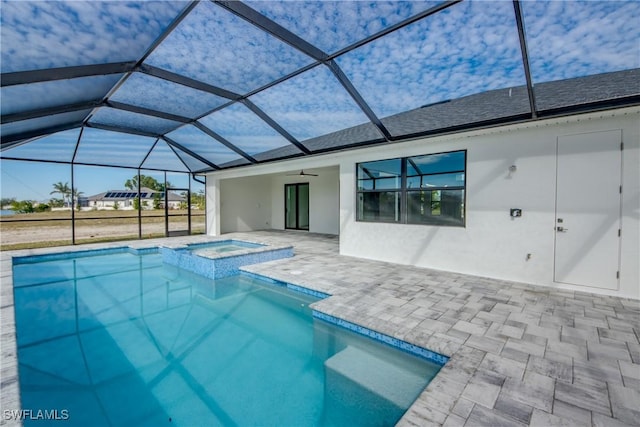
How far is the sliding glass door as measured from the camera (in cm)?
1343

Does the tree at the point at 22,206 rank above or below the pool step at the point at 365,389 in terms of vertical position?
above

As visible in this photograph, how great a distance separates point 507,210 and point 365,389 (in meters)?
4.20

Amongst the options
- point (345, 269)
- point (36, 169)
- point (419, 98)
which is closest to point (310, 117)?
point (419, 98)

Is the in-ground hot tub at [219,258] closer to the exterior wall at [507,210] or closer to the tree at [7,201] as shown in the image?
the exterior wall at [507,210]

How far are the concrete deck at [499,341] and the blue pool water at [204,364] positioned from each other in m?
A: 0.35

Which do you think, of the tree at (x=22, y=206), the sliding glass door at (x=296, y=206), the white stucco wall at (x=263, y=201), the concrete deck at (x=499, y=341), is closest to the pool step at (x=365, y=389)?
the concrete deck at (x=499, y=341)

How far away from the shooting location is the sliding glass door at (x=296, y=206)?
1343 centimetres

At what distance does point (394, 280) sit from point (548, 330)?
233cm

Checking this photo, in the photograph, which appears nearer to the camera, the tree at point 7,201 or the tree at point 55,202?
the tree at point 7,201

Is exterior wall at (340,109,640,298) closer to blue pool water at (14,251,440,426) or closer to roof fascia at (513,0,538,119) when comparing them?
roof fascia at (513,0,538,119)

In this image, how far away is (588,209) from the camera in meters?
4.44

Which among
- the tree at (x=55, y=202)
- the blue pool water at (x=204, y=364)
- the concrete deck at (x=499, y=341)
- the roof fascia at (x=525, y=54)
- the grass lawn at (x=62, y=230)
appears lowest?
the blue pool water at (x=204, y=364)

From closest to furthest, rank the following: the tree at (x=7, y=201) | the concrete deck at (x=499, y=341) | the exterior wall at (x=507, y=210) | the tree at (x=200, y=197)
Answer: the concrete deck at (x=499, y=341), the exterior wall at (x=507, y=210), the tree at (x=7, y=201), the tree at (x=200, y=197)

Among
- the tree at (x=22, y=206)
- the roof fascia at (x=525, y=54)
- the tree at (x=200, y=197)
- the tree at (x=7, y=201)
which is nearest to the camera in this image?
the roof fascia at (x=525, y=54)
